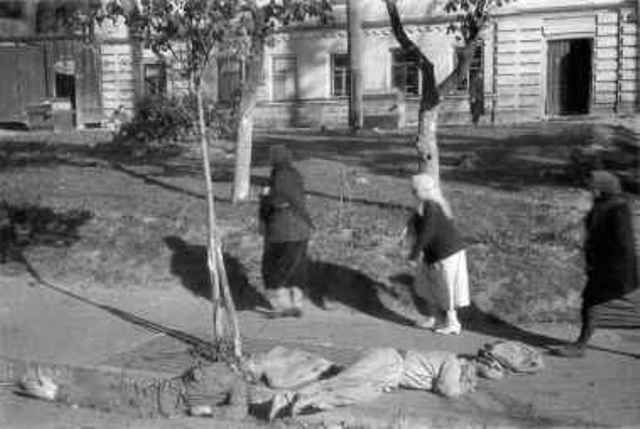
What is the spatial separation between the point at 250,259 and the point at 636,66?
23130mm

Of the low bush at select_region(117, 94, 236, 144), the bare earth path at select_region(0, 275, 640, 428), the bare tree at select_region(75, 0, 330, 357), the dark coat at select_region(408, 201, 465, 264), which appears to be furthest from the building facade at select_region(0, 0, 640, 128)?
the bare tree at select_region(75, 0, 330, 357)

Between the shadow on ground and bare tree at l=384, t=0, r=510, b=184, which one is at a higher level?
bare tree at l=384, t=0, r=510, b=184

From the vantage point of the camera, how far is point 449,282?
8.58 meters

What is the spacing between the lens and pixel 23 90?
36531 mm

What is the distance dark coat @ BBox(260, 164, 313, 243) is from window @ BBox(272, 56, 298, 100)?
26.0 meters

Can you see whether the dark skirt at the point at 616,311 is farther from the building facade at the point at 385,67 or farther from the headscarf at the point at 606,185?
the building facade at the point at 385,67

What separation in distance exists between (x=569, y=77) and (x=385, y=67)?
596 centimetres

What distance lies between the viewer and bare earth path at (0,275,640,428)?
6664 millimetres

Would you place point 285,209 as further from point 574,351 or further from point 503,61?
point 503,61

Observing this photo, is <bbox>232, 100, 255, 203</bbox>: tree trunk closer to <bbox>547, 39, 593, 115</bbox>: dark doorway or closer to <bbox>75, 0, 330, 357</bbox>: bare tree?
<bbox>75, 0, 330, 357</bbox>: bare tree

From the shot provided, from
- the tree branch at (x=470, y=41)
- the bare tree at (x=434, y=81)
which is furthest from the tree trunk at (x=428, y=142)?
the tree branch at (x=470, y=41)

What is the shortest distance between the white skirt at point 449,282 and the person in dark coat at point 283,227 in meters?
1.29

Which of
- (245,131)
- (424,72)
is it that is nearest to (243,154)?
(245,131)

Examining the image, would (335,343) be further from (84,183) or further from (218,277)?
(84,183)
